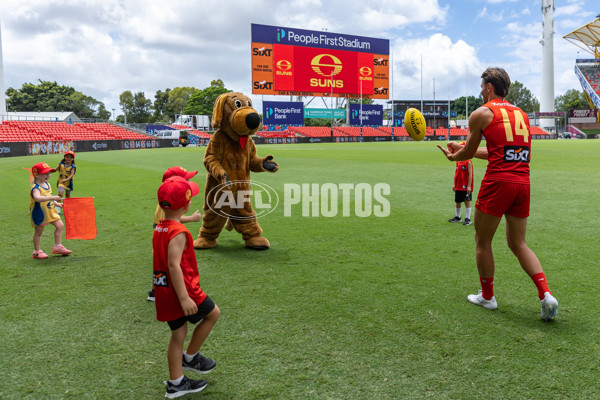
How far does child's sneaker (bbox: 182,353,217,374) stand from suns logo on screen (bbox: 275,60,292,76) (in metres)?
58.5

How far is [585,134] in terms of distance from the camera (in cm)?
7875

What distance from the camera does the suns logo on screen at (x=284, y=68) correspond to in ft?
192

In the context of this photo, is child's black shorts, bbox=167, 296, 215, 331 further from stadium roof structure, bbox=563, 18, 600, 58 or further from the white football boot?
stadium roof structure, bbox=563, 18, 600, 58

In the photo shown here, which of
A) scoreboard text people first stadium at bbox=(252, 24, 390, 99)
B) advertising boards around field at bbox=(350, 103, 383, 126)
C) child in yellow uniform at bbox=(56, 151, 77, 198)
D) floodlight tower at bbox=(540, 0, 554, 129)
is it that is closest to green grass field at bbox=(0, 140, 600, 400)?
child in yellow uniform at bbox=(56, 151, 77, 198)

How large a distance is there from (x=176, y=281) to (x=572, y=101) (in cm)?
11777

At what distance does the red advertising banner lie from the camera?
59.0 m

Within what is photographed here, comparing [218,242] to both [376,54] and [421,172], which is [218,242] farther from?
[376,54]

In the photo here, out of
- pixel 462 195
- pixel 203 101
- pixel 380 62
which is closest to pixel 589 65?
pixel 380 62

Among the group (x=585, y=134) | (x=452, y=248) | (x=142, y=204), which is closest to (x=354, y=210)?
(x=452, y=248)

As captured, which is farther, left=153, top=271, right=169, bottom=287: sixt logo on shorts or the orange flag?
the orange flag

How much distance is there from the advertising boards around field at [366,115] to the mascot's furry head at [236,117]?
203 ft

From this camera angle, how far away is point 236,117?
6.00 m

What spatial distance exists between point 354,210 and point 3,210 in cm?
795

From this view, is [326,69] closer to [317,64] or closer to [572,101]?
[317,64]
